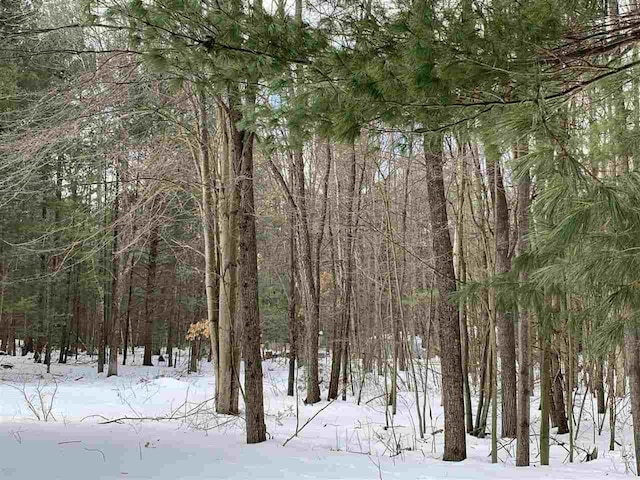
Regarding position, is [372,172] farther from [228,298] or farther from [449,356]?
[449,356]

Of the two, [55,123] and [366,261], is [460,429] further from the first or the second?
[366,261]

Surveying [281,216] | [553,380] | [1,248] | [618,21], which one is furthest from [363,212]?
[1,248]

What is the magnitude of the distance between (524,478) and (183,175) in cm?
713

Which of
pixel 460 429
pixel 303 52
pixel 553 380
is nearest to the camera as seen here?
pixel 303 52

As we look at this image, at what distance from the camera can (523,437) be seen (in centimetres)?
602

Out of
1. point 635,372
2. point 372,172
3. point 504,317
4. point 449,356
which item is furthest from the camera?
point 372,172

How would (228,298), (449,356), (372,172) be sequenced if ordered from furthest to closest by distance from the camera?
(372,172) → (228,298) → (449,356)

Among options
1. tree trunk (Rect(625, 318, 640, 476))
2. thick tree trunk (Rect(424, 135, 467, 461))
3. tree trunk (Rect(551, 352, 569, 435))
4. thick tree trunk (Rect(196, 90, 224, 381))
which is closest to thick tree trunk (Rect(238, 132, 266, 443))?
thick tree trunk (Rect(424, 135, 467, 461))

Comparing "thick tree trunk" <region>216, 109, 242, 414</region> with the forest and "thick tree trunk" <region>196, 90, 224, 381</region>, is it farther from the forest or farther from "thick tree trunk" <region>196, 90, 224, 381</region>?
"thick tree trunk" <region>196, 90, 224, 381</region>

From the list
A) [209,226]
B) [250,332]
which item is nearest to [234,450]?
[250,332]

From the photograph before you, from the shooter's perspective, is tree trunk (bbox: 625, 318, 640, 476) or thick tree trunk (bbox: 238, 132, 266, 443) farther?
thick tree trunk (bbox: 238, 132, 266, 443)

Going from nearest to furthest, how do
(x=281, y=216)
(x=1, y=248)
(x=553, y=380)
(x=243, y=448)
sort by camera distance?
(x=243, y=448)
(x=553, y=380)
(x=281, y=216)
(x=1, y=248)

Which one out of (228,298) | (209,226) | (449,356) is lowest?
(449,356)

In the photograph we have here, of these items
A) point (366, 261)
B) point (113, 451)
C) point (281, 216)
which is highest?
point (281, 216)
